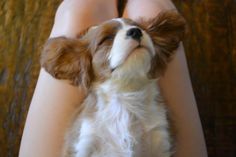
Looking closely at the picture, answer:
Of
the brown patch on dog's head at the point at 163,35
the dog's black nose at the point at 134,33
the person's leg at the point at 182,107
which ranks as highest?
the dog's black nose at the point at 134,33

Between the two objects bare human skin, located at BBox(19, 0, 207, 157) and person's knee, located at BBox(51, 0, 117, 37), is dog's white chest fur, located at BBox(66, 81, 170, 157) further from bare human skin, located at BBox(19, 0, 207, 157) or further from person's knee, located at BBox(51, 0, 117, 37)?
person's knee, located at BBox(51, 0, 117, 37)

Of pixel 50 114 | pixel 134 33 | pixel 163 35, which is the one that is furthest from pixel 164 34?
pixel 50 114

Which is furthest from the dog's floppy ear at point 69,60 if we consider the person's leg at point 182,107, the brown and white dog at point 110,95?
the person's leg at point 182,107

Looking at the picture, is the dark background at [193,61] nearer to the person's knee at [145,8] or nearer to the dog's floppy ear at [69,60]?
the person's knee at [145,8]

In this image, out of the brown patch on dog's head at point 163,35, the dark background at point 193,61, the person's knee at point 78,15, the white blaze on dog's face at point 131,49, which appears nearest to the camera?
the white blaze on dog's face at point 131,49

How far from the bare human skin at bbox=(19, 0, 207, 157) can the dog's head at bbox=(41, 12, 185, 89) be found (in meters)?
0.07

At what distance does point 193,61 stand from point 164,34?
377 mm

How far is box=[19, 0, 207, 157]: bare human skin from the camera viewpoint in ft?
2.99

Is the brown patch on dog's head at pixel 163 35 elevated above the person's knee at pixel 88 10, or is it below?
below

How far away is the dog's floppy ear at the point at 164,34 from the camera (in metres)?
0.87

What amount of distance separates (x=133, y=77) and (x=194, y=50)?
499mm

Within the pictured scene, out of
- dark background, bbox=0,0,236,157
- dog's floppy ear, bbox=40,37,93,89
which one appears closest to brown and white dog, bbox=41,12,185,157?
dog's floppy ear, bbox=40,37,93,89

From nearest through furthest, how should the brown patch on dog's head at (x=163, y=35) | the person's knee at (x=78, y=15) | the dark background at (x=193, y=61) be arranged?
the brown patch on dog's head at (x=163, y=35) → the person's knee at (x=78, y=15) → the dark background at (x=193, y=61)

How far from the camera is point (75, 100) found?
921mm
